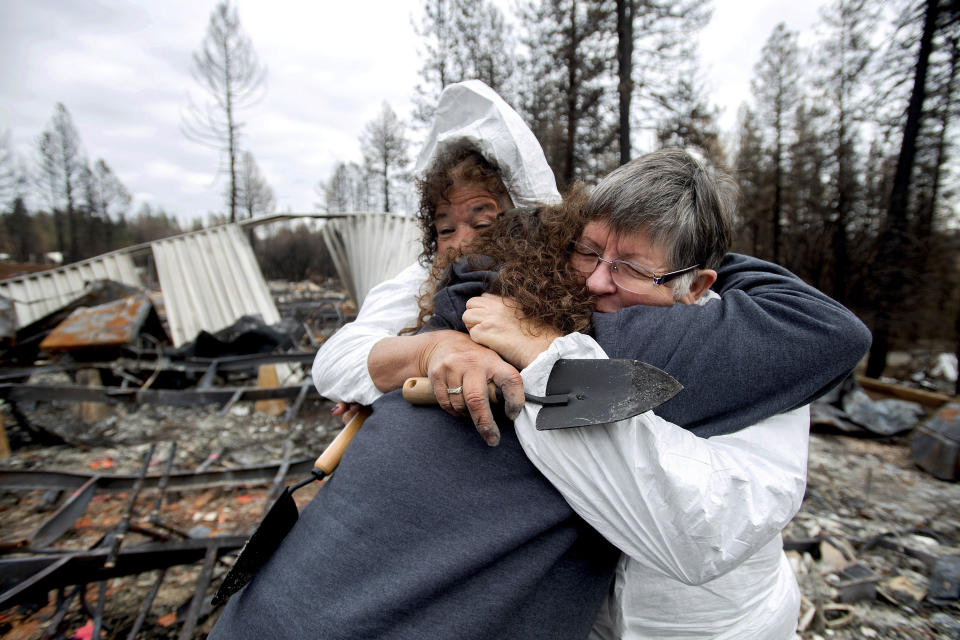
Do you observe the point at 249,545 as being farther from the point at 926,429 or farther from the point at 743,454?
the point at 926,429

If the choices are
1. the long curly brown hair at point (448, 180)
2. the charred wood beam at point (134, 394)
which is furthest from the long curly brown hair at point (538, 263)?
the charred wood beam at point (134, 394)

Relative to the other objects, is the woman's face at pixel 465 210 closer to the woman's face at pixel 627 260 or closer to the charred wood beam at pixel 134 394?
the woman's face at pixel 627 260

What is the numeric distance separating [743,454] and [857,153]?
54.1 ft

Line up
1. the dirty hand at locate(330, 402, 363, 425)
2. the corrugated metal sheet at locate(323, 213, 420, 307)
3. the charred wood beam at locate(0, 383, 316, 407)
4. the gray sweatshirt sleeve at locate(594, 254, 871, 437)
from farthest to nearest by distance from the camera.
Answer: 1. the corrugated metal sheet at locate(323, 213, 420, 307)
2. the charred wood beam at locate(0, 383, 316, 407)
3. the dirty hand at locate(330, 402, 363, 425)
4. the gray sweatshirt sleeve at locate(594, 254, 871, 437)

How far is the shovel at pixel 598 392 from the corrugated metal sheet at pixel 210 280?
10.2 metres

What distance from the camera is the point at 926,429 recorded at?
4.99 meters

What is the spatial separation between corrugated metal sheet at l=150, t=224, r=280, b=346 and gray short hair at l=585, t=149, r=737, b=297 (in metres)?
9.99

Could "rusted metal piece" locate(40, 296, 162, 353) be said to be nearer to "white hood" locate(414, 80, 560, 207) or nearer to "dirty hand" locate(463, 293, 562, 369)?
"white hood" locate(414, 80, 560, 207)

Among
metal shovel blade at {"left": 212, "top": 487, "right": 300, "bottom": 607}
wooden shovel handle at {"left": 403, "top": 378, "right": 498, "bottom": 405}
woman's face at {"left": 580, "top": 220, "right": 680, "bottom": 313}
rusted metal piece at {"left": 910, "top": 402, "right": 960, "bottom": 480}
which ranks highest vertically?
woman's face at {"left": 580, "top": 220, "right": 680, "bottom": 313}

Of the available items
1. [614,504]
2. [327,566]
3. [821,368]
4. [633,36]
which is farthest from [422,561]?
[633,36]

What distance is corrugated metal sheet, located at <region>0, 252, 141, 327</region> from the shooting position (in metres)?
9.80

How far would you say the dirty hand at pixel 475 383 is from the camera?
917 millimetres

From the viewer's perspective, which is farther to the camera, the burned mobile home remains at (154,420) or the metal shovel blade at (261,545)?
the burned mobile home remains at (154,420)

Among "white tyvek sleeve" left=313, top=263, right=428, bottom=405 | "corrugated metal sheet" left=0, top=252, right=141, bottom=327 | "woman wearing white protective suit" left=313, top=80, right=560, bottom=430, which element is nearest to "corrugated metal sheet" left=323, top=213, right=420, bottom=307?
"corrugated metal sheet" left=0, top=252, right=141, bottom=327
